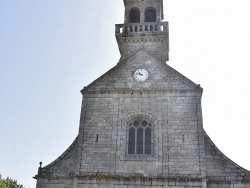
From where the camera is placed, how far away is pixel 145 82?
16797mm

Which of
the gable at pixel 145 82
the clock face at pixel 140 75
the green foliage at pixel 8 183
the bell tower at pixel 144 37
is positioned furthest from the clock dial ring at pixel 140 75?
the green foliage at pixel 8 183

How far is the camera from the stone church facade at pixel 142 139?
14430 millimetres

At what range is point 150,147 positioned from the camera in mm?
15320

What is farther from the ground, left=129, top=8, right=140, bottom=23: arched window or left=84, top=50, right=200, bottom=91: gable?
left=129, top=8, right=140, bottom=23: arched window

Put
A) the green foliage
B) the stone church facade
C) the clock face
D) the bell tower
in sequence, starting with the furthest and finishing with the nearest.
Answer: the green foliage → the bell tower → the clock face → the stone church facade

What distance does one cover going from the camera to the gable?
54.3 ft

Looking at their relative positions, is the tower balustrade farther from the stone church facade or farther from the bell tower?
the stone church facade

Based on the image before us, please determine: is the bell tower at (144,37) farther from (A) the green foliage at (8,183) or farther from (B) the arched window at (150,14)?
(A) the green foliage at (8,183)

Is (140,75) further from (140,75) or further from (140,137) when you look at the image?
(140,137)

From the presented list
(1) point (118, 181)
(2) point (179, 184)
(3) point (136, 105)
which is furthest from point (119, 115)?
(2) point (179, 184)

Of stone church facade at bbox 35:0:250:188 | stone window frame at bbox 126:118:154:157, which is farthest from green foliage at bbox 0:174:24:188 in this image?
stone window frame at bbox 126:118:154:157

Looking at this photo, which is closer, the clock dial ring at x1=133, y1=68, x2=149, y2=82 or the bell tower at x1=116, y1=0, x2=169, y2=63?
the clock dial ring at x1=133, y1=68, x2=149, y2=82

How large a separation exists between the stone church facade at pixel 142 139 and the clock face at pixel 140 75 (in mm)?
70

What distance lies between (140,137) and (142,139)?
14 centimetres
